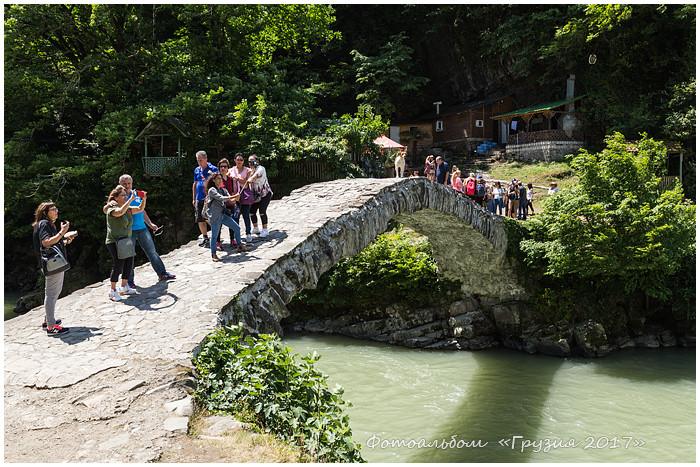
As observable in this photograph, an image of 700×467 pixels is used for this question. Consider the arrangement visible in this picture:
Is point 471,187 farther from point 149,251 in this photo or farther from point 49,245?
point 49,245

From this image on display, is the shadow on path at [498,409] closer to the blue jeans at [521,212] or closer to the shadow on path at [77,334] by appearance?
the blue jeans at [521,212]

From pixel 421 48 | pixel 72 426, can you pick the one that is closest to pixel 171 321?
pixel 72 426

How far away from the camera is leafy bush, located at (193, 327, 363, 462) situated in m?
4.21

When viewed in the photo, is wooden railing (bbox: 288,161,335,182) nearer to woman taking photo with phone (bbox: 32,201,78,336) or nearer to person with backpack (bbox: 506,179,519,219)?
person with backpack (bbox: 506,179,519,219)

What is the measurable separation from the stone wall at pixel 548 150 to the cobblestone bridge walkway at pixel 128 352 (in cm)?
2047

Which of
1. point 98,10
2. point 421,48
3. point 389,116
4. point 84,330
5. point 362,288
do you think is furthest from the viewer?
point 421,48

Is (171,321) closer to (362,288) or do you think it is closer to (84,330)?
(84,330)

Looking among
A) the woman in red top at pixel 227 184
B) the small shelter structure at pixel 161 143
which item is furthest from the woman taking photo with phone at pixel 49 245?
the small shelter structure at pixel 161 143

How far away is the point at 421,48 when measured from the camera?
108 ft

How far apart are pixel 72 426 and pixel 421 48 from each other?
3257 cm

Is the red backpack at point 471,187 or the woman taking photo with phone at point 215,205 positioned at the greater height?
the red backpack at point 471,187

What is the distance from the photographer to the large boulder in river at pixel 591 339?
1463 centimetres

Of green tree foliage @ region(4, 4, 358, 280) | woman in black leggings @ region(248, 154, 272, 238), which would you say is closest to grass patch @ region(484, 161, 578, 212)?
green tree foliage @ region(4, 4, 358, 280)

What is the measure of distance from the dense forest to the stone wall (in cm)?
97
